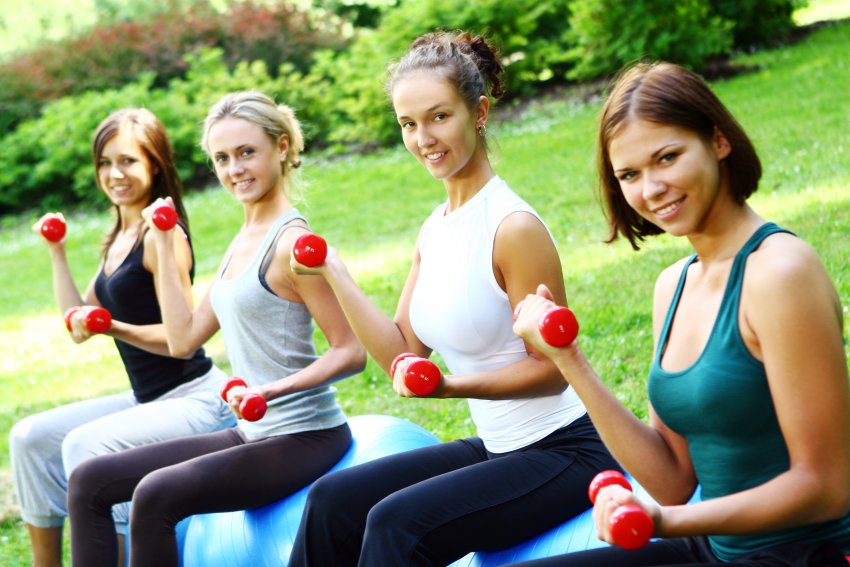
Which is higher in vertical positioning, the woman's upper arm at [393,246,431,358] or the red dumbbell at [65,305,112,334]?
the red dumbbell at [65,305,112,334]

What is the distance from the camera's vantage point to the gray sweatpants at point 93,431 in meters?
4.05

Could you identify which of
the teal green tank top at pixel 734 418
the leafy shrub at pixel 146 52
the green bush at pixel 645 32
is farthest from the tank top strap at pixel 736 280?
the leafy shrub at pixel 146 52

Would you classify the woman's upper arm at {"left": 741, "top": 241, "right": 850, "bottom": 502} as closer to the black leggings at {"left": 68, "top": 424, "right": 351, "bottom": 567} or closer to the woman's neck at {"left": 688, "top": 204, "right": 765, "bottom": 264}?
the woman's neck at {"left": 688, "top": 204, "right": 765, "bottom": 264}

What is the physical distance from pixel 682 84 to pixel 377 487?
1.44m

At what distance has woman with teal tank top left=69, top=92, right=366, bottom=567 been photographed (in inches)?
137

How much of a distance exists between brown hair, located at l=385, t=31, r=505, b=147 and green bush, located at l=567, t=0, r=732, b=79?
9784mm

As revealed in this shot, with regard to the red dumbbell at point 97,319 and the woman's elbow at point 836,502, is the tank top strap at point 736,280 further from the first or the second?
the red dumbbell at point 97,319

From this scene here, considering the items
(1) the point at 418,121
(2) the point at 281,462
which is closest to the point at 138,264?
(2) the point at 281,462

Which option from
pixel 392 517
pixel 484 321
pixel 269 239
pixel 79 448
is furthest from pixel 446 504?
pixel 79 448

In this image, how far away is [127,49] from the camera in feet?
59.0

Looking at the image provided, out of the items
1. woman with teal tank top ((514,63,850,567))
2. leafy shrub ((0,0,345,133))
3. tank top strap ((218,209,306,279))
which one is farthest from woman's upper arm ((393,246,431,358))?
leafy shrub ((0,0,345,133))

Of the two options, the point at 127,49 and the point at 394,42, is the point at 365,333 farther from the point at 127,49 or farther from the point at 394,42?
the point at 127,49

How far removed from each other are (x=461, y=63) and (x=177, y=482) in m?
1.63

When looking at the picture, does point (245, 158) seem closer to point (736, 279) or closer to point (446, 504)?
point (446, 504)
